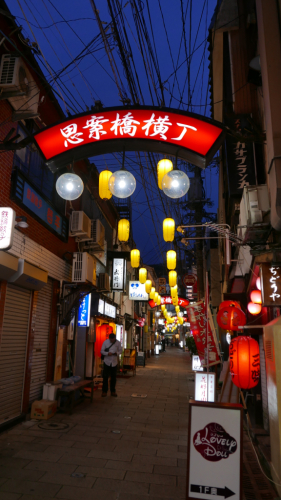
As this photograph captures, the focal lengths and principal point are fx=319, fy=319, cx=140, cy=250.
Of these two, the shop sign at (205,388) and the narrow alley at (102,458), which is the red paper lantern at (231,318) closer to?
the shop sign at (205,388)

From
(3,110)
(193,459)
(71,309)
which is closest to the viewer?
(193,459)

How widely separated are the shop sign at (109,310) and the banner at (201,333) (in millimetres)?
6754

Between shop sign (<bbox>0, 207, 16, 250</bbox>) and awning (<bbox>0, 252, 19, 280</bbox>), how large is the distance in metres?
0.62

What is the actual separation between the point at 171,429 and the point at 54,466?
3.98m

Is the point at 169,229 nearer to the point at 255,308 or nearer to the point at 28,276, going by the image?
the point at 255,308

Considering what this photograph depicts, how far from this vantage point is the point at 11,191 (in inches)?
332

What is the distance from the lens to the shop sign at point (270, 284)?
19.7 ft

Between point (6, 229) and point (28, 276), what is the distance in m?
2.08

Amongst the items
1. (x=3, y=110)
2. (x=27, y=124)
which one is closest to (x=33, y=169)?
(x=27, y=124)

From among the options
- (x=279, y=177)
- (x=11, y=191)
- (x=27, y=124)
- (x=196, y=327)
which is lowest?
(x=196, y=327)

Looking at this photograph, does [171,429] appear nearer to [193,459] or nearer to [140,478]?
[140,478]

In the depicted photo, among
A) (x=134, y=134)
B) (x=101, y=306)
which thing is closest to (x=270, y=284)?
(x=134, y=134)

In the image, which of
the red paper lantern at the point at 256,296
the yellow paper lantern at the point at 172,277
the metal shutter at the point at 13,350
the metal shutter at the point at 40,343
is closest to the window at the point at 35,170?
the metal shutter at the point at 40,343

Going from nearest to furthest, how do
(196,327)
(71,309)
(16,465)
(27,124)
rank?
(16,465) < (27,124) < (71,309) < (196,327)
